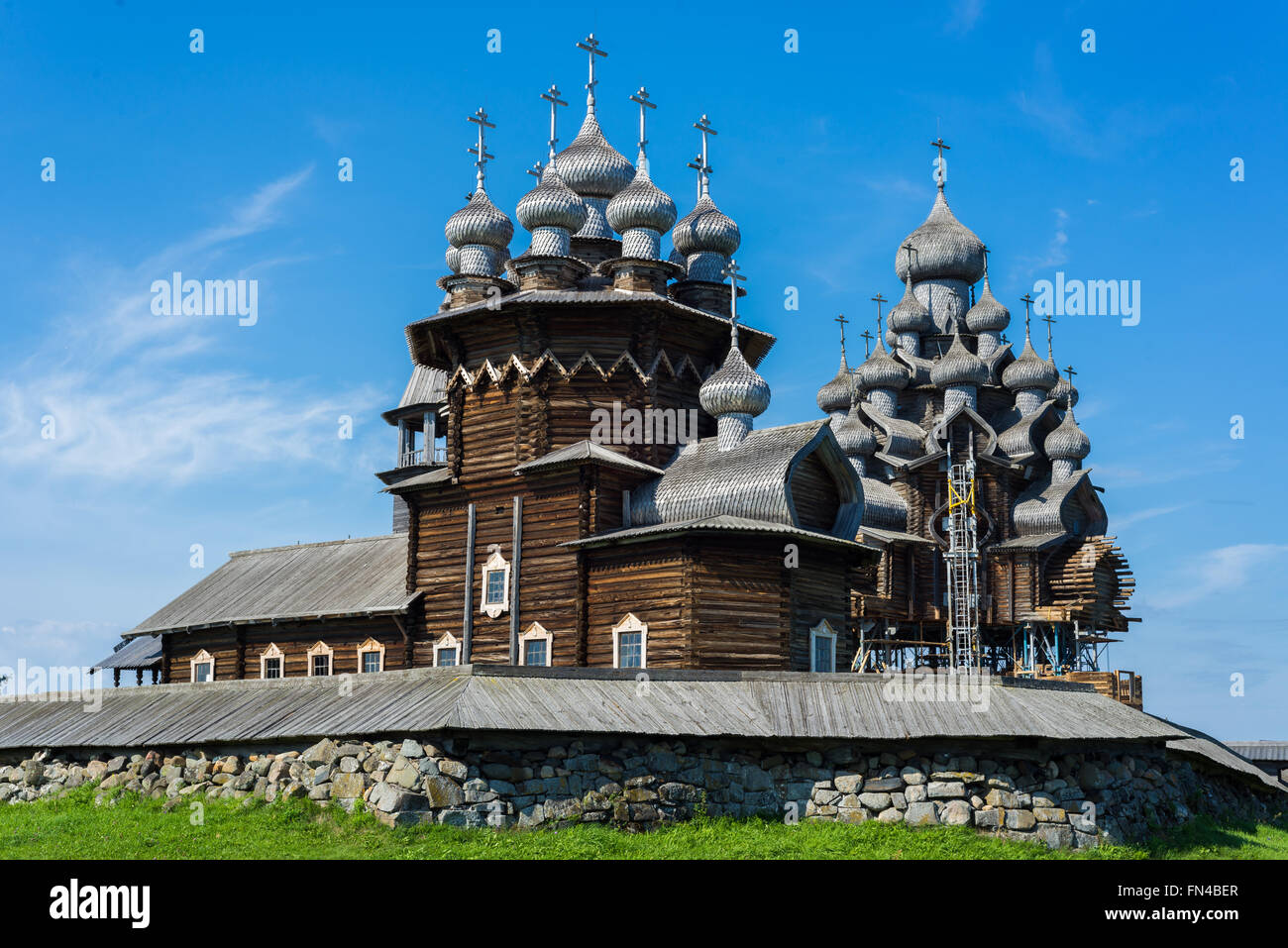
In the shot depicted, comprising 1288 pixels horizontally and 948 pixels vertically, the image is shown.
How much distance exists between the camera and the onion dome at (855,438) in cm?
4434

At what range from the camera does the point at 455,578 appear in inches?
1142

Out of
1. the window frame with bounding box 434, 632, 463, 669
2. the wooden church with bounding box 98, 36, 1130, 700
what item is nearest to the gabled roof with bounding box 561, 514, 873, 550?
the wooden church with bounding box 98, 36, 1130, 700

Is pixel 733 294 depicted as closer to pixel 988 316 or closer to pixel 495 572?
pixel 495 572

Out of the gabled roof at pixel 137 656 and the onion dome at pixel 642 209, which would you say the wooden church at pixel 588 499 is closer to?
the onion dome at pixel 642 209

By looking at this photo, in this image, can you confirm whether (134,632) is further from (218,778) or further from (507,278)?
(218,778)

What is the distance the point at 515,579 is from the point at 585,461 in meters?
2.77

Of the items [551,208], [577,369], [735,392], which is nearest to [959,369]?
[551,208]

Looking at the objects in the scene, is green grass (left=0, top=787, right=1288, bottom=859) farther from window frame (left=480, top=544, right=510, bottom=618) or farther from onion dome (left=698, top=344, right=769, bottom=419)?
onion dome (left=698, top=344, right=769, bottom=419)

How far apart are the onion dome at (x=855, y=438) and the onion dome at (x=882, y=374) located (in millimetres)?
2268

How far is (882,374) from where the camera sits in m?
46.7

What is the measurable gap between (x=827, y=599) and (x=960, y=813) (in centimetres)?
722

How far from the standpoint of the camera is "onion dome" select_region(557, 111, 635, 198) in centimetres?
3177
